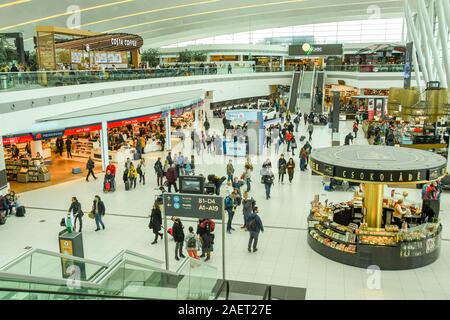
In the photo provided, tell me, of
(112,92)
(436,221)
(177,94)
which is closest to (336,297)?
(436,221)

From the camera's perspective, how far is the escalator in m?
A: 44.4

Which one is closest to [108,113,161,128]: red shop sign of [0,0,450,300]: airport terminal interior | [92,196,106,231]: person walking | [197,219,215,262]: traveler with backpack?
[0,0,450,300]: airport terminal interior

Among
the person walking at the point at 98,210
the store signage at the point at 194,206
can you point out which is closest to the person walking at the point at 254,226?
the store signage at the point at 194,206

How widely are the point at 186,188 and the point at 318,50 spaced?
35430mm

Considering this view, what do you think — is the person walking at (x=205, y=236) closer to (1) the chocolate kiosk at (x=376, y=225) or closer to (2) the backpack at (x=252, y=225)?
(2) the backpack at (x=252, y=225)

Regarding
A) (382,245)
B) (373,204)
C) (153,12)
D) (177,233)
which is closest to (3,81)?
(177,233)

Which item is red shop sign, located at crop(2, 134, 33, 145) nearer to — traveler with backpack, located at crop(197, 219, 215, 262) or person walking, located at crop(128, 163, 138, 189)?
person walking, located at crop(128, 163, 138, 189)

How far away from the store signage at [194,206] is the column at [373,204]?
427 centimetres

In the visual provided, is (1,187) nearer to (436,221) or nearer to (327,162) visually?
(327,162)

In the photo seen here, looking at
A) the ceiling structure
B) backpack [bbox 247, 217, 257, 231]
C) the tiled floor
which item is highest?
the ceiling structure

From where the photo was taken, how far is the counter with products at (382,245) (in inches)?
412

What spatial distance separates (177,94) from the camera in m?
31.1

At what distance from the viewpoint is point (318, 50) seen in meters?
45.2

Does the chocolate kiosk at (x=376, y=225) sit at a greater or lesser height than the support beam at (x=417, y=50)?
lesser
